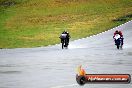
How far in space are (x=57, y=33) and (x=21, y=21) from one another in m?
14.6

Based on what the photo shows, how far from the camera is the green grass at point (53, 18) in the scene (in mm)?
51969

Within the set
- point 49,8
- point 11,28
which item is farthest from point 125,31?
point 49,8

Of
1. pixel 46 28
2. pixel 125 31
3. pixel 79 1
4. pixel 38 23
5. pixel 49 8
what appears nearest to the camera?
pixel 125 31

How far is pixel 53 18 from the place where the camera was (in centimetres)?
7012

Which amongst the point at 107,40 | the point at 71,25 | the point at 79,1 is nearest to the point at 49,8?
the point at 79,1

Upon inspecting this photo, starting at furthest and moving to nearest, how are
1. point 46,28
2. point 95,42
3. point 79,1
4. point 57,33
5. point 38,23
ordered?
point 79,1 < point 38,23 < point 46,28 < point 57,33 < point 95,42

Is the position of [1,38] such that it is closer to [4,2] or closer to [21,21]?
[21,21]

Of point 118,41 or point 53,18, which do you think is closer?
point 118,41

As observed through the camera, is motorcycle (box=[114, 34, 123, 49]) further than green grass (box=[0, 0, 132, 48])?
No

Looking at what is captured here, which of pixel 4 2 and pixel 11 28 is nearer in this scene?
pixel 11 28

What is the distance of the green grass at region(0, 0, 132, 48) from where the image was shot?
171 ft

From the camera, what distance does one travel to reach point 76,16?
7081 centimetres

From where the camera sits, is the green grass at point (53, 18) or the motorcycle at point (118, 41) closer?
the motorcycle at point (118, 41)

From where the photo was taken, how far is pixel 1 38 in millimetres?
49688
